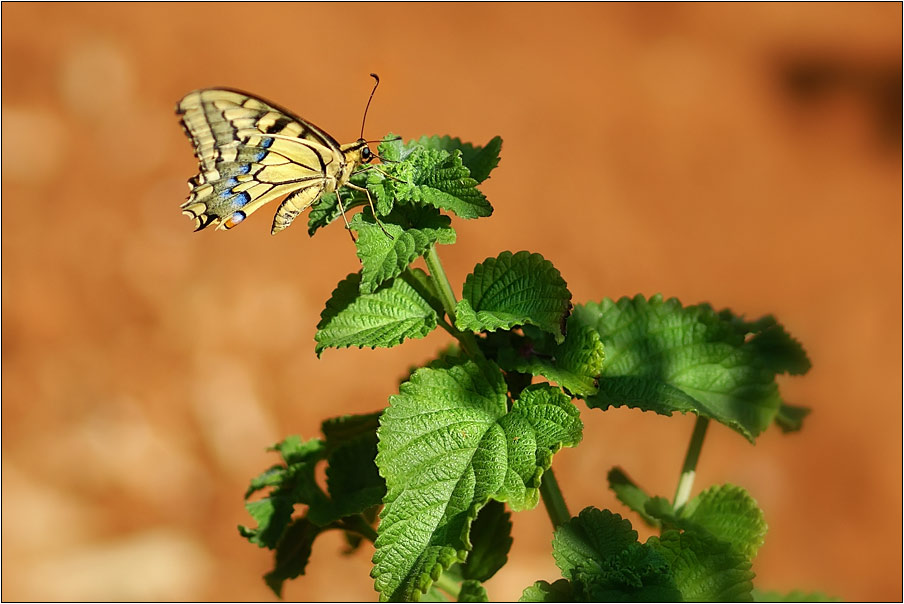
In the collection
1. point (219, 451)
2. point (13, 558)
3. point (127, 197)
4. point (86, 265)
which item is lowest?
point (13, 558)

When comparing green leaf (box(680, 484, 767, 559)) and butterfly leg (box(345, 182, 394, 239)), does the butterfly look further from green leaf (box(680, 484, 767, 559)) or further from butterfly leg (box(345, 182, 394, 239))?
green leaf (box(680, 484, 767, 559))

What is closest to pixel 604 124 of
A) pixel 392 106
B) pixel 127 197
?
pixel 392 106

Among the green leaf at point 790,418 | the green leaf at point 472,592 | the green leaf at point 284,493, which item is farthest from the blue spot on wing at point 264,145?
the green leaf at point 790,418

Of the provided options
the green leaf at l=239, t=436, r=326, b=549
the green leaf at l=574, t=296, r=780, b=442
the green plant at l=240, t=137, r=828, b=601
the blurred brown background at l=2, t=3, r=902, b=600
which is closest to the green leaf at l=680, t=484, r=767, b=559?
the green plant at l=240, t=137, r=828, b=601

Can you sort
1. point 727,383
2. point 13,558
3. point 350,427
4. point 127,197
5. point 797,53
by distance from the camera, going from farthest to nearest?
point 797,53
point 127,197
point 13,558
point 350,427
point 727,383

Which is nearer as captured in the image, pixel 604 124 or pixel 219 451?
pixel 219 451

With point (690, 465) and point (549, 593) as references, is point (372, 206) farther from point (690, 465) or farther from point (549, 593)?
point (690, 465)

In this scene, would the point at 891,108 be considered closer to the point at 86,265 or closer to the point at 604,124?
the point at 604,124

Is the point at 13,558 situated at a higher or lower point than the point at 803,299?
lower
